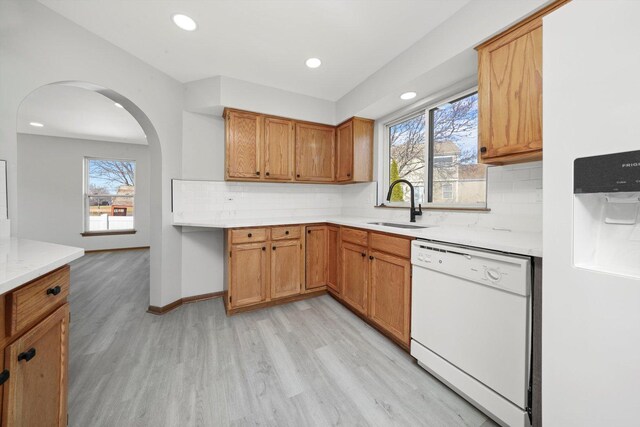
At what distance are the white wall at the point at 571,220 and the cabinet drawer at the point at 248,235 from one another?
2170mm

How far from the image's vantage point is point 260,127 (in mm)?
2773

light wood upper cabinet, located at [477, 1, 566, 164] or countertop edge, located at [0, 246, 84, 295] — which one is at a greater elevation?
light wood upper cabinet, located at [477, 1, 566, 164]

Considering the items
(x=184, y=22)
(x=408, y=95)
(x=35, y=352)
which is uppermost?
(x=184, y=22)

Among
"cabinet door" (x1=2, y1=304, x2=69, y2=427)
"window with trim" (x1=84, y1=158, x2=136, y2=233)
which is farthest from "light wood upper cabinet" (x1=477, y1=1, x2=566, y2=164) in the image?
"window with trim" (x1=84, y1=158, x2=136, y2=233)

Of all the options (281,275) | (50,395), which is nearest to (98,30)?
(50,395)

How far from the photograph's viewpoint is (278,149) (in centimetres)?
289

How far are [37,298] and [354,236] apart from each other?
6.71 feet

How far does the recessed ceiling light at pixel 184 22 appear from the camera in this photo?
1.73 metres

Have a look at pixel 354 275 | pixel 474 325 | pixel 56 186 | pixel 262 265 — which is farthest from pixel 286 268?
pixel 56 186

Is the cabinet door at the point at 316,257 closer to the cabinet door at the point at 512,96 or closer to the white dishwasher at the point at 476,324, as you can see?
the white dishwasher at the point at 476,324

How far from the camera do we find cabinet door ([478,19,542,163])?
1300 mm

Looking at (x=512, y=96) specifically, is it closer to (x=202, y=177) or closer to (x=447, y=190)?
(x=447, y=190)

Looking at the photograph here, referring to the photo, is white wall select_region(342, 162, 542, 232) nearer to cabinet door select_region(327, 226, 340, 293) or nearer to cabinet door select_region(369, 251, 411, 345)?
cabinet door select_region(369, 251, 411, 345)

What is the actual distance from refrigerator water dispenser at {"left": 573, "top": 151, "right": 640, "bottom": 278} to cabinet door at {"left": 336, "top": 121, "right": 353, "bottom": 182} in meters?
2.34
